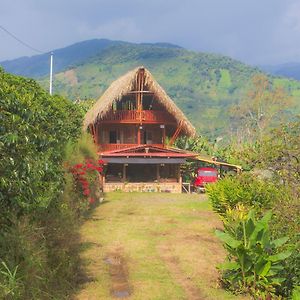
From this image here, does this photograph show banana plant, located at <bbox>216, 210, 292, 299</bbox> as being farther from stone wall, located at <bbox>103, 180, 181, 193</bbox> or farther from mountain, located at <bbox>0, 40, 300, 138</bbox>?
mountain, located at <bbox>0, 40, 300, 138</bbox>

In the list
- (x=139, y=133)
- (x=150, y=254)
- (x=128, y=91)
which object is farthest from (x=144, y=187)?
(x=150, y=254)

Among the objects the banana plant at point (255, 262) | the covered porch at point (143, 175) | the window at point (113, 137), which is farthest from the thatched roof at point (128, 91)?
the banana plant at point (255, 262)

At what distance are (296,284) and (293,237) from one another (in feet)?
3.95

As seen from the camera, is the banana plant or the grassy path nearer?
the banana plant

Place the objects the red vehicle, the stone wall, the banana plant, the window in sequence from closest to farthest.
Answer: the banana plant, the stone wall, the red vehicle, the window

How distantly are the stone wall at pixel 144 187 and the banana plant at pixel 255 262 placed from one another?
21387 mm

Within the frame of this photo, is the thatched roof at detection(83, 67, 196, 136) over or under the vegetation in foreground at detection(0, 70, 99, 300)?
over

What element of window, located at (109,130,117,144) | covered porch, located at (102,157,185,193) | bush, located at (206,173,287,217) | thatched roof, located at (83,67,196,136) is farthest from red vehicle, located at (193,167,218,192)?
bush, located at (206,173,287,217)

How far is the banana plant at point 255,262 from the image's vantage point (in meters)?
9.80

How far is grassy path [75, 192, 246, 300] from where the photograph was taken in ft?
32.7

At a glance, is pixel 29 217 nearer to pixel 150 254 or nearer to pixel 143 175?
pixel 150 254

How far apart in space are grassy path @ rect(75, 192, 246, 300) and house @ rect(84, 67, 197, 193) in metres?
10.3

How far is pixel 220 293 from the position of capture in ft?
33.0

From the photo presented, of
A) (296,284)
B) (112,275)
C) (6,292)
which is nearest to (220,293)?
(296,284)
